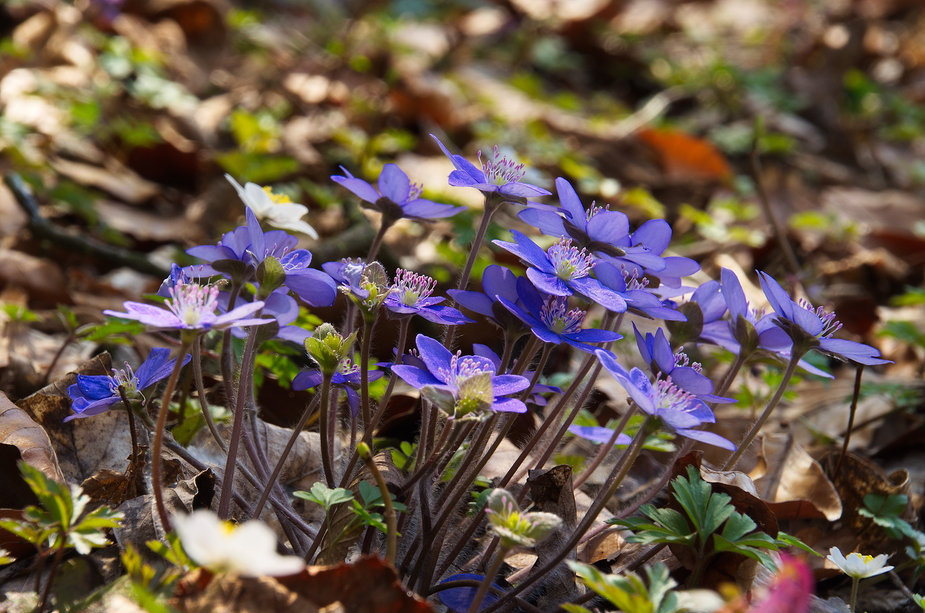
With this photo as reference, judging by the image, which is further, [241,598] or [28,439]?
[28,439]

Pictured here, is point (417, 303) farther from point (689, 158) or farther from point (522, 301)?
point (689, 158)

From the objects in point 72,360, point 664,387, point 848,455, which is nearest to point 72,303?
point 72,360

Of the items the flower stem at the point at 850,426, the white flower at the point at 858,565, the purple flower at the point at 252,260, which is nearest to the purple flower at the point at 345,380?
the purple flower at the point at 252,260

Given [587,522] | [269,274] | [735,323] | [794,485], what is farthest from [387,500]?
[794,485]

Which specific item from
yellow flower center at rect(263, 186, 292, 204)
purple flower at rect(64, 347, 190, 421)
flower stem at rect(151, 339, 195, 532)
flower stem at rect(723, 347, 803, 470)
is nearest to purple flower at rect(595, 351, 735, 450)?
flower stem at rect(723, 347, 803, 470)

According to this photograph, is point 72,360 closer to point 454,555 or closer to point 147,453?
point 147,453

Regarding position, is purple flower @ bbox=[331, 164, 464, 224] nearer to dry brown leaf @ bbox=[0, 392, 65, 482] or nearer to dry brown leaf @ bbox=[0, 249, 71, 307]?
dry brown leaf @ bbox=[0, 392, 65, 482]
